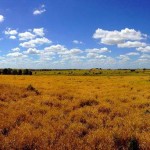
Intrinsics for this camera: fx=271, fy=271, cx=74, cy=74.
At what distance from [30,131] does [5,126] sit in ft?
5.11

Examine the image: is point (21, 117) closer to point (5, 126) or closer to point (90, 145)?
point (5, 126)

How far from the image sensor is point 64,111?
1512 cm

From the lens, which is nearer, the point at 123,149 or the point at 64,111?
the point at 123,149

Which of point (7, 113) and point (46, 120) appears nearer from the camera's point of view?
point (46, 120)

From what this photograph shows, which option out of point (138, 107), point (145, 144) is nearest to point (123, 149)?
point (145, 144)

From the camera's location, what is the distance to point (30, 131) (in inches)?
400

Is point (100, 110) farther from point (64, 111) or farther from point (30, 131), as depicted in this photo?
point (30, 131)

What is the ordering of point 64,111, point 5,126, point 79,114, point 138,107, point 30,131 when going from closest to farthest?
point 30,131, point 5,126, point 79,114, point 64,111, point 138,107

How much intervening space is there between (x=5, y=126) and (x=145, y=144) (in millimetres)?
5639

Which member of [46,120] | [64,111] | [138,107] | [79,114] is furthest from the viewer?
[138,107]

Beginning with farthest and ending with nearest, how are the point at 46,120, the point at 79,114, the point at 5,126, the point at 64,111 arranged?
the point at 64,111
the point at 79,114
the point at 46,120
the point at 5,126

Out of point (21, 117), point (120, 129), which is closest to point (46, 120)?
point (21, 117)

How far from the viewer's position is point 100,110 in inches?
609

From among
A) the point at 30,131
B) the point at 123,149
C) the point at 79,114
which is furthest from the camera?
the point at 79,114
